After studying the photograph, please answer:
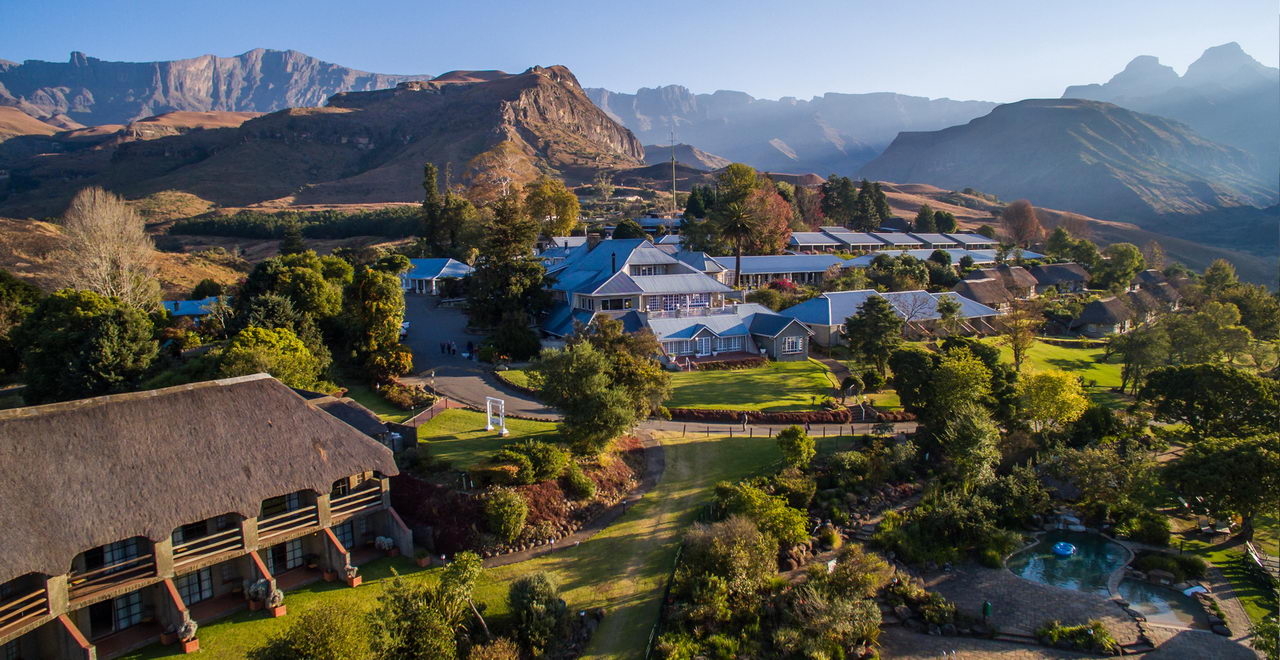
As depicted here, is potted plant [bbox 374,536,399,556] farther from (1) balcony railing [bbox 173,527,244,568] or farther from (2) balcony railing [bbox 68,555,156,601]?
(2) balcony railing [bbox 68,555,156,601]

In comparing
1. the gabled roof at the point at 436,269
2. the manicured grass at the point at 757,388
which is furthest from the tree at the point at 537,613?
the gabled roof at the point at 436,269

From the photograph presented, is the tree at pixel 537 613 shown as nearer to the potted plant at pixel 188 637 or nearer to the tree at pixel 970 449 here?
the potted plant at pixel 188 637

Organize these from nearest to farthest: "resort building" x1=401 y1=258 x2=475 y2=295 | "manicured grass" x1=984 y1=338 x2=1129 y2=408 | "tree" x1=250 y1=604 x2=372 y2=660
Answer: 1. "tree" x1=250 y1=604 x2=372 y2=660
2. "manicured grass" x1=984 y1=338 x2=1129 y2=408
3. "resort building" x1=401 y1=258 x2=475 y2=295

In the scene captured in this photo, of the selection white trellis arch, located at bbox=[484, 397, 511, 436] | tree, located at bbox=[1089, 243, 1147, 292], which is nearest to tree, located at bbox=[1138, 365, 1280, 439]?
white trellis arch, located at bbox=[484, 397, 511, 436]

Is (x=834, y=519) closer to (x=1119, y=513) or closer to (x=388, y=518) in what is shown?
(x=1119, y=513)

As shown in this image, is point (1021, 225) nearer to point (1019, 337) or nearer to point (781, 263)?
A: point (781, 263)

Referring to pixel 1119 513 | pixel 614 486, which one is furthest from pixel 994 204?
pixel 614 486
